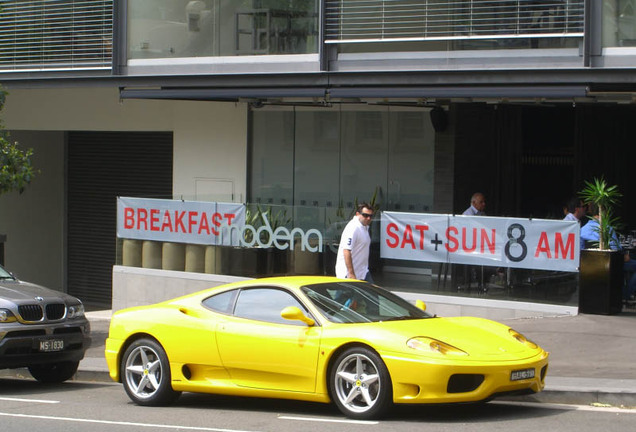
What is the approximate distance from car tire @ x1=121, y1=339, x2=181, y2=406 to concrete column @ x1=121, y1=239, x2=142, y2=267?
832 cm

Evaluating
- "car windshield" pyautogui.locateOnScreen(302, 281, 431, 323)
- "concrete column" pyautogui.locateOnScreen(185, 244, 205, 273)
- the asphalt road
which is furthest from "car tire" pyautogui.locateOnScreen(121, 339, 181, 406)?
"concrete column" pyautogui.locateOnScreen(185, 244, 205, 273)

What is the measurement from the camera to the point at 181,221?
17.9 meters

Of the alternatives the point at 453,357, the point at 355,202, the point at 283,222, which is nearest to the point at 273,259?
the point at 283,222

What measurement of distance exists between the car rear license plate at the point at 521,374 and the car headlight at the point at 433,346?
0.45 meters

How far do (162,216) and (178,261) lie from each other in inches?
33.6

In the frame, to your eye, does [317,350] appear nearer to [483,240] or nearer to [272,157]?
[483,240]

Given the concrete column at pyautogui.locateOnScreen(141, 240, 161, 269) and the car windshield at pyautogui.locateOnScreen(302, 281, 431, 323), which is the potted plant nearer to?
the car windshield at pyautogui.locateOnScreen(302, 281, 431, 323)

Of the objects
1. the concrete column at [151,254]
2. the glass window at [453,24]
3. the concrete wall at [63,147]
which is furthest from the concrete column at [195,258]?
the glass window at [453,24]

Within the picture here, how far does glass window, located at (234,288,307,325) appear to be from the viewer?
9586 millimetres

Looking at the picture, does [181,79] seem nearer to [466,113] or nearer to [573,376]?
[466,113]

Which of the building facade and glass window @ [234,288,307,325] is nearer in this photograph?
glass window @ [234,288,307,325]

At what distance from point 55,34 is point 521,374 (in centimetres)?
1371

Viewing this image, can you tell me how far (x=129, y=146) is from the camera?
75.3ft

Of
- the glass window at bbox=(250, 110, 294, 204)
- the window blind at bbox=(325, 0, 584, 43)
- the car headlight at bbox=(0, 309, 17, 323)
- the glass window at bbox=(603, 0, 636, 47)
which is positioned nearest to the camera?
the car headlight at bbox=(0, 309, 17, 323)
